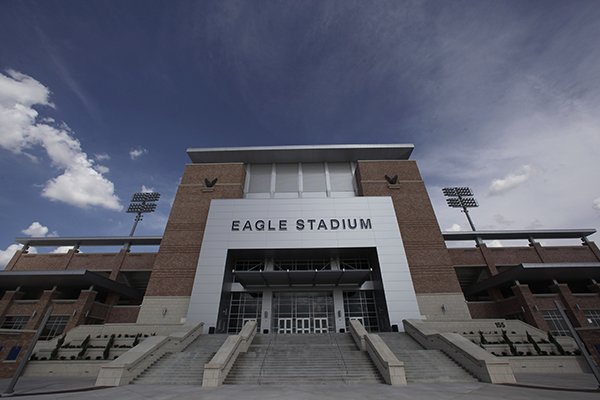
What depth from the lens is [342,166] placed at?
122 feet

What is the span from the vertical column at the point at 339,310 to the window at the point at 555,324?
59.8ft

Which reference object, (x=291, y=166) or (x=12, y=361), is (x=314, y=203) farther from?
(x=12, y=361)

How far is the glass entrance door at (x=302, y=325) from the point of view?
26.0 metres

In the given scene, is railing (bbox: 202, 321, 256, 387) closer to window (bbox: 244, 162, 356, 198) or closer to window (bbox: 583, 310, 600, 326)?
window (bbox: 244, 162, 356, 198)

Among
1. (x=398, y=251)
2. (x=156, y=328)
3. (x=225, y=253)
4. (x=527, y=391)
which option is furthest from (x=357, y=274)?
(x=156, y=328)

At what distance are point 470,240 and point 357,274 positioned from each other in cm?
1982

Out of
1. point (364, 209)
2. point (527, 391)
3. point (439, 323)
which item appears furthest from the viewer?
point (364, 209)

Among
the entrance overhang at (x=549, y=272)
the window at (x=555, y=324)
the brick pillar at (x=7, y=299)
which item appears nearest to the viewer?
the window at (x=555, y=324)

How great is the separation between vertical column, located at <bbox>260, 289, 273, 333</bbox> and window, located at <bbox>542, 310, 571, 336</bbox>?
25391 mm

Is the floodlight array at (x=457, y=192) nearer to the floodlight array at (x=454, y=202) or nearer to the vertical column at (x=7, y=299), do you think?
the floodlight array at (x=454, y=202)

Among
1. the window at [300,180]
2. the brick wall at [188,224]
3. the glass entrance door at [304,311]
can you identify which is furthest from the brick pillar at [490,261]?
the brick wall at [188,224]

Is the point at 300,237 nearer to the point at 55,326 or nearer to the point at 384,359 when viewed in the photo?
the point at 384,359

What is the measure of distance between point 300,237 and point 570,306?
2533cm

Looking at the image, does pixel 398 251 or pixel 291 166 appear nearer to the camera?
pixel 398 251
